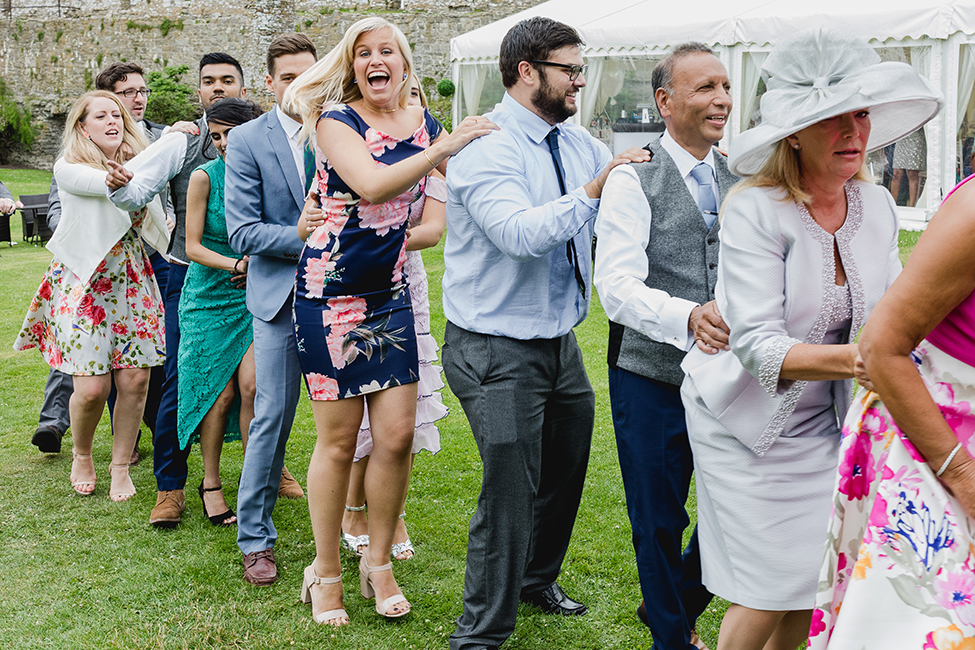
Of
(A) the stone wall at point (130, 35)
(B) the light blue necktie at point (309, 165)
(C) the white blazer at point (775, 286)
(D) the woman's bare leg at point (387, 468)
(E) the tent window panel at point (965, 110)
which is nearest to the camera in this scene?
(C) the white blazer at point (775, 286)

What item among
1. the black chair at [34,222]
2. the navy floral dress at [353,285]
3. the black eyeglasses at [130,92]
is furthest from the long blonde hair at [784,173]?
the black chair at [34,222]

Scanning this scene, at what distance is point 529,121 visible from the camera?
125 inches

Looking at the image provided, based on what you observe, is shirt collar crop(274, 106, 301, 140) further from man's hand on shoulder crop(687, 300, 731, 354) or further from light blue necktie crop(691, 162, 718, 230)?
man's hand on shoulder crop(687, 300, 731, 354)

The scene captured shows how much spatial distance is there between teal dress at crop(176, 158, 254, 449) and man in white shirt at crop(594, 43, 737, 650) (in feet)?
7.04

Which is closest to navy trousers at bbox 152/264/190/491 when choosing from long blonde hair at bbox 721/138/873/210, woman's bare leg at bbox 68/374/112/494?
woman's bare leg at bbox 68/374/112/494

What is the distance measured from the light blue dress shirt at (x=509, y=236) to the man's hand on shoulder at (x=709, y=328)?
0.52 m

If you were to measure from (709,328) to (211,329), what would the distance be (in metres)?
2.73

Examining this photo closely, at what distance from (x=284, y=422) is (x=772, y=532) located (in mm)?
2264

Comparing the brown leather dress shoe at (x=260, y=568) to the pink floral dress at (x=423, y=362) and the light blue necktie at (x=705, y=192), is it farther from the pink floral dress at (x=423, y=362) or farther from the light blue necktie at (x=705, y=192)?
the light blue necktie at (x=705, y=192)

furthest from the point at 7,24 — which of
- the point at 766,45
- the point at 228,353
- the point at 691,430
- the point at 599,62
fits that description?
the point at 691,430

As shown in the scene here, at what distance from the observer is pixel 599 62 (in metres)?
14.6

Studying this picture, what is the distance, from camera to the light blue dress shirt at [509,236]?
2967mm

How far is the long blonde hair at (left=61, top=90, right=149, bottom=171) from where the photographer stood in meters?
4.90

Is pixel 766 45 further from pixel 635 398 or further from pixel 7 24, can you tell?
pixel 7 24
